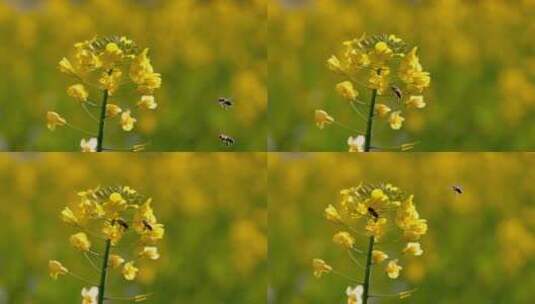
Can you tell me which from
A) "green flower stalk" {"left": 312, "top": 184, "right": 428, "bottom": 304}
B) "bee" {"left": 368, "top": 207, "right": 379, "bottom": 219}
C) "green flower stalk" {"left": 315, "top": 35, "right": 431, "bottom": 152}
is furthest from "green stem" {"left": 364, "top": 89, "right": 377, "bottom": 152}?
"bee" {"left": 368, "top": 207, "right": 379, "bottom": 219}

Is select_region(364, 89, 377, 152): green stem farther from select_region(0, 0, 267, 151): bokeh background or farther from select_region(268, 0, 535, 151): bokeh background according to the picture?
select_region(0, 0, 267, 151): bokeh background

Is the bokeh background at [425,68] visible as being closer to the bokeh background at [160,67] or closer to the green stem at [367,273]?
the bokeh background at [160,67]

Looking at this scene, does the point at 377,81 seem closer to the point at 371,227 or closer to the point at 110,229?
the point at 371,227

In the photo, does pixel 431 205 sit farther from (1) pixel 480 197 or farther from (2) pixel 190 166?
(2) pixel 190 166

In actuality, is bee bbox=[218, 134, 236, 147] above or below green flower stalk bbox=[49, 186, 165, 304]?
above

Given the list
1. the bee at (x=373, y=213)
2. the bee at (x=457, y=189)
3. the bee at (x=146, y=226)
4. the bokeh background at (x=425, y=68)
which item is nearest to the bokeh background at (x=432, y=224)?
the bee at (x=457, y=189)
